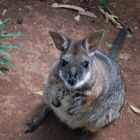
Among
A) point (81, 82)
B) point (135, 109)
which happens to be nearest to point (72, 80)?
point (81, 82)

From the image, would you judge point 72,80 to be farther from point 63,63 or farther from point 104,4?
point 104,4

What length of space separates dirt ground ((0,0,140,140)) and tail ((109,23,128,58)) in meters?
0.18

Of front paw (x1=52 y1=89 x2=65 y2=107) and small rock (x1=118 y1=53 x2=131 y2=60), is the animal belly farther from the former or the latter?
small rock (x1=118 y1=53 x2=131 y2=60)

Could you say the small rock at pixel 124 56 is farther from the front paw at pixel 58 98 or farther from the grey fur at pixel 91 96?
the front paw at pixel 58 98

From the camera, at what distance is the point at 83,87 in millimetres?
3836

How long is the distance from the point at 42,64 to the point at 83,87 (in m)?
1.18

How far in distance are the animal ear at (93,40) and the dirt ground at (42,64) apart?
Result: 3.58 ft

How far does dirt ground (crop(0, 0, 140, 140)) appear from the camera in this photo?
14.5 feet

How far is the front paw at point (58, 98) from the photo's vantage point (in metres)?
3.99

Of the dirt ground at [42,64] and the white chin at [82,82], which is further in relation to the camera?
the dirt ground at [42,64]

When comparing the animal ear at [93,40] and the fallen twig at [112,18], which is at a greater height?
the animal ear at [93,40]

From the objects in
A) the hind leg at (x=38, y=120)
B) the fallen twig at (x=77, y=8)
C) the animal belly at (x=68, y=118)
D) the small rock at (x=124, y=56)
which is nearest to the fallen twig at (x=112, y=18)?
the fallen twig at (x=77, y=8)

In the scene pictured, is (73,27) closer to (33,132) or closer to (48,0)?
(48,0)

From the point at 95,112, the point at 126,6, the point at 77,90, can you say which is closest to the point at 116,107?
the point at 95,112
